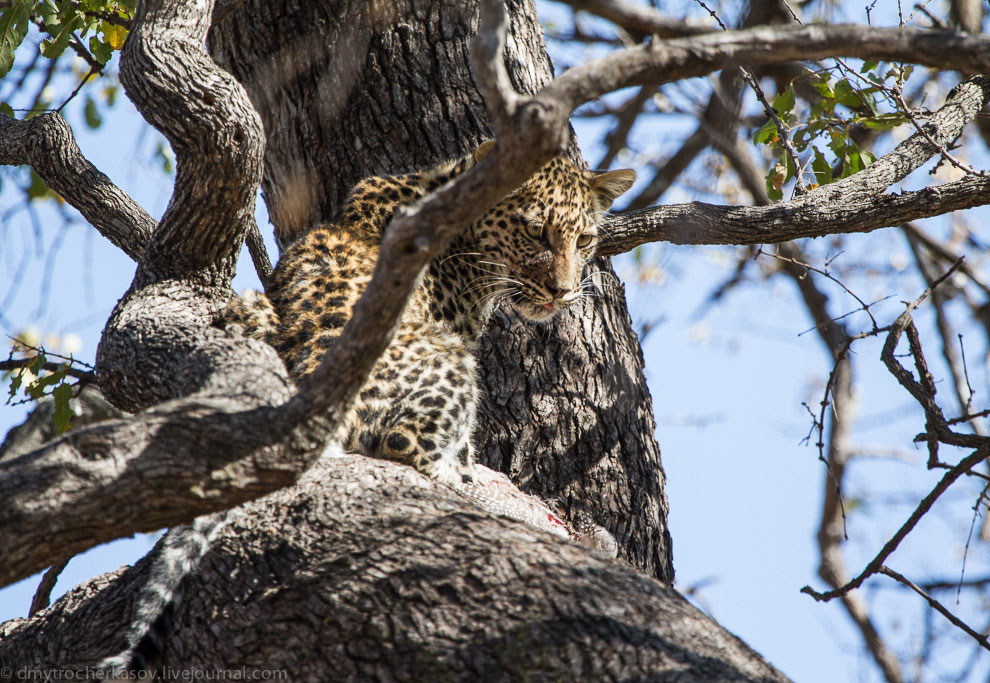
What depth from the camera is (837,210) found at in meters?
4.71

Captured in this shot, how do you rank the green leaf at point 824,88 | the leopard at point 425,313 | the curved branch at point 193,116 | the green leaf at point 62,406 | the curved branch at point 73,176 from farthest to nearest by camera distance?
the green leaf at point 824,88 < the green leaf at point 62,406 < the curved branch at point 73,176 < the leopard at point 425,313 < the curved branch at point 193,116

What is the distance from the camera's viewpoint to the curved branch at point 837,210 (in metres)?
4.69

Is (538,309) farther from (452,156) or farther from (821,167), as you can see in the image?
(821,167)

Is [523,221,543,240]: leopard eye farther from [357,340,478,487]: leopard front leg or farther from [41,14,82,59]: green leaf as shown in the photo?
[41,14,82,59]: green leaf

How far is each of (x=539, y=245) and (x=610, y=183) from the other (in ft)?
2.49

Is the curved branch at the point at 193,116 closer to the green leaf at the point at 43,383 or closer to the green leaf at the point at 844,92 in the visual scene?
the green leaf at the point at 43,383

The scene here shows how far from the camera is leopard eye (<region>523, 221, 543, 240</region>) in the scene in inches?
213

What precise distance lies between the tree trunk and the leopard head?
171 mm

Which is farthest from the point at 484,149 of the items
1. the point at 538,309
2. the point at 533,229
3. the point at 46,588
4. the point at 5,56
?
the point at 46,588

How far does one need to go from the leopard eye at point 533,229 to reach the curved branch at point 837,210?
0.62 m

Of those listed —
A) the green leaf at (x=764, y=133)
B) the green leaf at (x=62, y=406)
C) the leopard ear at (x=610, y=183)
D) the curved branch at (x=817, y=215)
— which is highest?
the green leaf at (x=764, y=133)

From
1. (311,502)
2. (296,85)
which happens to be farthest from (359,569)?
(296,85)

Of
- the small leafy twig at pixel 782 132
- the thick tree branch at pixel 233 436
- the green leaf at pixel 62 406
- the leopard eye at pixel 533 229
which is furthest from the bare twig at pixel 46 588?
the small leafy twig at pixel 782 132

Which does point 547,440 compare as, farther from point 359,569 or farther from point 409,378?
point 359,569
